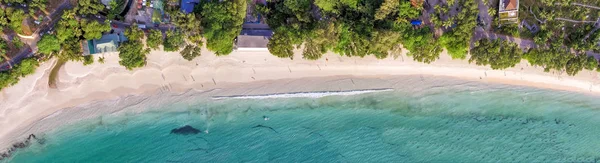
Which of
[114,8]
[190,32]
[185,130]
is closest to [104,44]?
[114,8]

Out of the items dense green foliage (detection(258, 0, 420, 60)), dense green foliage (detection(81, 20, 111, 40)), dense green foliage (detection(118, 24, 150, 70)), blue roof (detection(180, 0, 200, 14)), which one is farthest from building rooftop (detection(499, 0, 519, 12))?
dense green foliage (detection(81, 20, 111, 40))

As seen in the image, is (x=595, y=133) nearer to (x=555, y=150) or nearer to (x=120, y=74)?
(x=555, y=150)

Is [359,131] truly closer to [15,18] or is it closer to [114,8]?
[114,8]

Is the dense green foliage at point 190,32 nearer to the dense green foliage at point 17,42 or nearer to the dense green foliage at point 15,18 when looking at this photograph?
the dense green foliage at point 15,18

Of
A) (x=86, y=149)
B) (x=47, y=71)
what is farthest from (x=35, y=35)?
(x=86, y=149)

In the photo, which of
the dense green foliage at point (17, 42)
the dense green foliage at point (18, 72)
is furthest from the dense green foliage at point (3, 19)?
the dense green foliage at point (18, 72)
